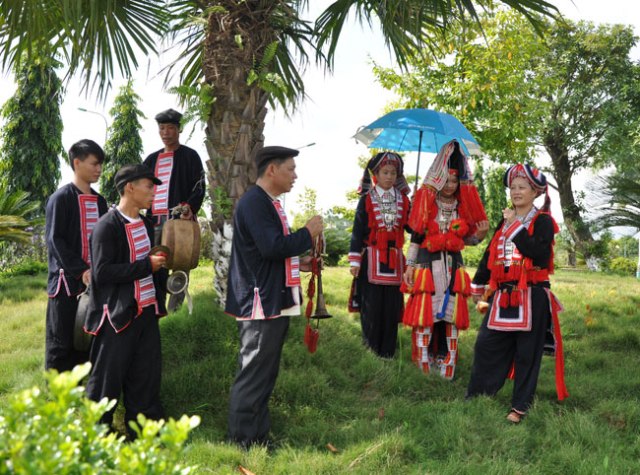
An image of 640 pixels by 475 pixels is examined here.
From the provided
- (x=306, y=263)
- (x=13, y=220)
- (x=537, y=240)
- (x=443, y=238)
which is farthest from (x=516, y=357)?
(x=13, y=220)

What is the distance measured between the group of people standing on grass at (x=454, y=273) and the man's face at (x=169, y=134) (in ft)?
6.04

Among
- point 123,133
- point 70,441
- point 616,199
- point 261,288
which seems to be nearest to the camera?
point 70,441

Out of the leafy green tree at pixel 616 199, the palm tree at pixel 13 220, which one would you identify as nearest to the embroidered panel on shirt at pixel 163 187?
the palm tree at pixel 13 220

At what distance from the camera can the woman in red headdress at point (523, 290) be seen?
4754mm

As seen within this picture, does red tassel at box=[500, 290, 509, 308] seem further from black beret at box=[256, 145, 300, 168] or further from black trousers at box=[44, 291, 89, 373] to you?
black trousers at box=[44, 291, 89, 373]

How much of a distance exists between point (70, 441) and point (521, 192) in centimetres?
381

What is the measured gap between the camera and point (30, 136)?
74.7 feet

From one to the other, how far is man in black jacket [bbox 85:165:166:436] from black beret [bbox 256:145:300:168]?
73 cm

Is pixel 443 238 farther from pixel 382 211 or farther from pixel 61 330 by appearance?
pixel 61 330

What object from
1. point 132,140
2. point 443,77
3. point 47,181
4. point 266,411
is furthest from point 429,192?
point 132,140

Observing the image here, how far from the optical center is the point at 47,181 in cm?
2323

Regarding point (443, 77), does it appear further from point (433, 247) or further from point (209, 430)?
point (209, 430)

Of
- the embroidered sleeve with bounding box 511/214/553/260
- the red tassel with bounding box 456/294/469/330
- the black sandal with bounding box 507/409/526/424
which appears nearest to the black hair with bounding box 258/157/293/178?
the embroidered sleeve with bounding box 511/214/553/260

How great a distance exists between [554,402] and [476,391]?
0.72 meters
